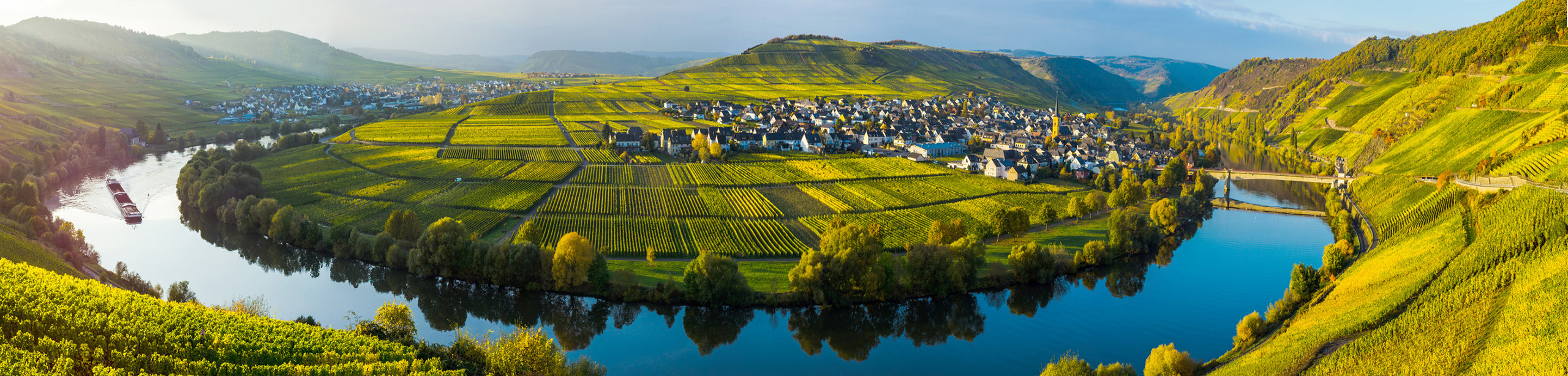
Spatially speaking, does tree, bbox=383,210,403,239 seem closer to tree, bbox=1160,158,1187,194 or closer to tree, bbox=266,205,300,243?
tree, bbox=266,205,300,243

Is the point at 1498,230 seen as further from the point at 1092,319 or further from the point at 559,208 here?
the point at 559,208

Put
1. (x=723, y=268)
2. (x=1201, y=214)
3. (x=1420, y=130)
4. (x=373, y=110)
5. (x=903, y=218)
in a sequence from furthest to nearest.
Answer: (x=373, y=110), (x=1420, y=130), (x=1201, y=214), (x=903, y=218), (x=723, y=268)

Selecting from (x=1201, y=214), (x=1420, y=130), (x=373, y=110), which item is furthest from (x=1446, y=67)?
(x=373, y=110)

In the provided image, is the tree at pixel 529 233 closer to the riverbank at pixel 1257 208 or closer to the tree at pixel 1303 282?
the tree at pixel 1303 282

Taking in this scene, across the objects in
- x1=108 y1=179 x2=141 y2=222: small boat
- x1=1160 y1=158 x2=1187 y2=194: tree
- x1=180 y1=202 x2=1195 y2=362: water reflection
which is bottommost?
x1=108 y1=179 x2=141 y2=222: small boat

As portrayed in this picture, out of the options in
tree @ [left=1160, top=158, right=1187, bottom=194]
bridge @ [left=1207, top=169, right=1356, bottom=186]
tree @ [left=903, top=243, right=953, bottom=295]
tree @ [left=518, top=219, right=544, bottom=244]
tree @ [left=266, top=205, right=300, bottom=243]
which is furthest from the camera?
bridge @ [left=1207, top=169, right=1356, bottom=186]

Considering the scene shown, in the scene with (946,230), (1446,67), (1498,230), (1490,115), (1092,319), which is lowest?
(1092,319)

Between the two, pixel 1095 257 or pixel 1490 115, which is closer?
pixel 1095 257

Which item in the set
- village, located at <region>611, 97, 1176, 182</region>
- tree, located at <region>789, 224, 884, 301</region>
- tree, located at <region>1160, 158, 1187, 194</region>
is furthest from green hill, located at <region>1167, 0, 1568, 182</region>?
tree, located at <region>789, 224, 884, 301</region>
